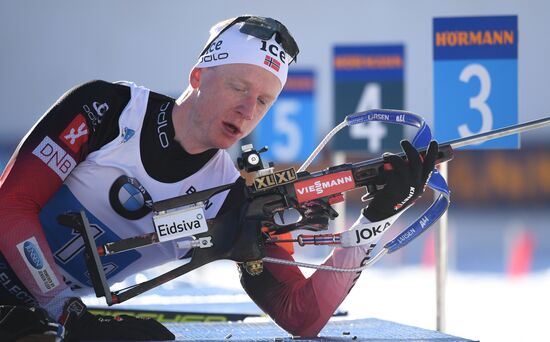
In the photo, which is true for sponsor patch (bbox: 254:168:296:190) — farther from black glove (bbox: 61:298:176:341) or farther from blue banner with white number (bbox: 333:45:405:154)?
blue banner with white number (bbox: 333:45:405:154)

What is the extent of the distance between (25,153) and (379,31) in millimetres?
8603

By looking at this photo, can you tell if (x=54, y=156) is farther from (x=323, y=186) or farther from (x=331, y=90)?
(x=331, y=90)

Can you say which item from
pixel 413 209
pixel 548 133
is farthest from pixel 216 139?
pixel 548 133

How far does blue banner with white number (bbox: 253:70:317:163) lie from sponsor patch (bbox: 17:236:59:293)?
3.12 m

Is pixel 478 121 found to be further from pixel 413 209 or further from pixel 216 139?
pixel 413 209

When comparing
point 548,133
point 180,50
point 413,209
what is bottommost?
point 413,209

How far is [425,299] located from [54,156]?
11.0 feet

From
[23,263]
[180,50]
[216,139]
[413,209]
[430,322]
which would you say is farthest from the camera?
[413,209]

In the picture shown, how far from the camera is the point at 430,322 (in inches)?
184

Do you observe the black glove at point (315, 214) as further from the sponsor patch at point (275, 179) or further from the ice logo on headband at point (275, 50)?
the ice logo on headband at point (275, 50)

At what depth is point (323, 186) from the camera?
2.39 m

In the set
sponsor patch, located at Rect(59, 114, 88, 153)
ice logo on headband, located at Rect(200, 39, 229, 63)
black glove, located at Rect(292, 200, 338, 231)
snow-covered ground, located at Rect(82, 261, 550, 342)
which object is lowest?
snow-covered ground, located at Rect(82, 261, 550, 342)

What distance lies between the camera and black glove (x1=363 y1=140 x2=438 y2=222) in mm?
2342

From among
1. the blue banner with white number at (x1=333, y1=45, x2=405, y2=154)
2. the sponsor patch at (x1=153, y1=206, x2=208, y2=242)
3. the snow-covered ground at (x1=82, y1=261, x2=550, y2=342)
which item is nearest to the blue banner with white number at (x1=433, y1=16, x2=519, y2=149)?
the blue banner with white number at (x1=333, y1=45, x2=405, y2=154)
